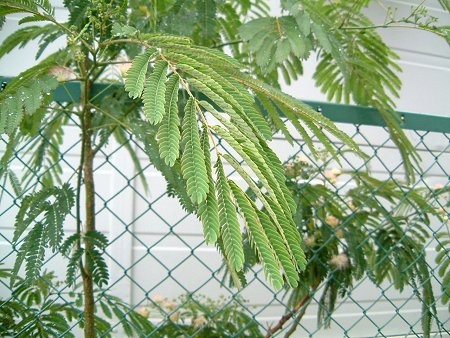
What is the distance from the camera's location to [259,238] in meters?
0.81

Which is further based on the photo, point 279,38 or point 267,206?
point 279,38

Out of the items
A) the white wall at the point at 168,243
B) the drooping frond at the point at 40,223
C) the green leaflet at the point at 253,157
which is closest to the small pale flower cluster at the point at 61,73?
the drooping frond at the point at 40,223

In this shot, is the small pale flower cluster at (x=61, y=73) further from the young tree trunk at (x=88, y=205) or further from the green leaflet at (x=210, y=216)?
the green leaflet at (x=210, y=216)

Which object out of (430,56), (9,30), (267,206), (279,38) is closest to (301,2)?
(279,38)

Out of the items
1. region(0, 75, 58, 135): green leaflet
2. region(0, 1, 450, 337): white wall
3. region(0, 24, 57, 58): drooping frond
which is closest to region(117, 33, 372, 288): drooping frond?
region(0, 75, 58, 135): green leaflet

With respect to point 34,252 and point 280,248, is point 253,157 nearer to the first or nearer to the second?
point 280,248

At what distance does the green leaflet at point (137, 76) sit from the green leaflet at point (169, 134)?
4 centimetres

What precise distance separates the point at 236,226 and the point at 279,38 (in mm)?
1066

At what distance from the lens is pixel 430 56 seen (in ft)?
16.5

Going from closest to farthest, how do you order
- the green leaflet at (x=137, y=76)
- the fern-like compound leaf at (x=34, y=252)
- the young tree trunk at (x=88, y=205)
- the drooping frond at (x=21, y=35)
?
the green leaflet at (x=137, y=76) → the fern-like compound leaf at (x=34, y=252) → the young tree trunk at (x=88, y=205) → the drooping frond at (x=21, y=35)

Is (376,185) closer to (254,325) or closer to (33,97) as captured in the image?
(254,325)

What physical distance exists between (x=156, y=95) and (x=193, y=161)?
11 centimetres

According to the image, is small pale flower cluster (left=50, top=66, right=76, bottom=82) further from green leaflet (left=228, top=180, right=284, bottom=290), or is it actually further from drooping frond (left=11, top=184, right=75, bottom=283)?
green leaflet (left=228, top=180, right=284, bottom=290)

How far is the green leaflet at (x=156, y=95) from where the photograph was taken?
830 mm
